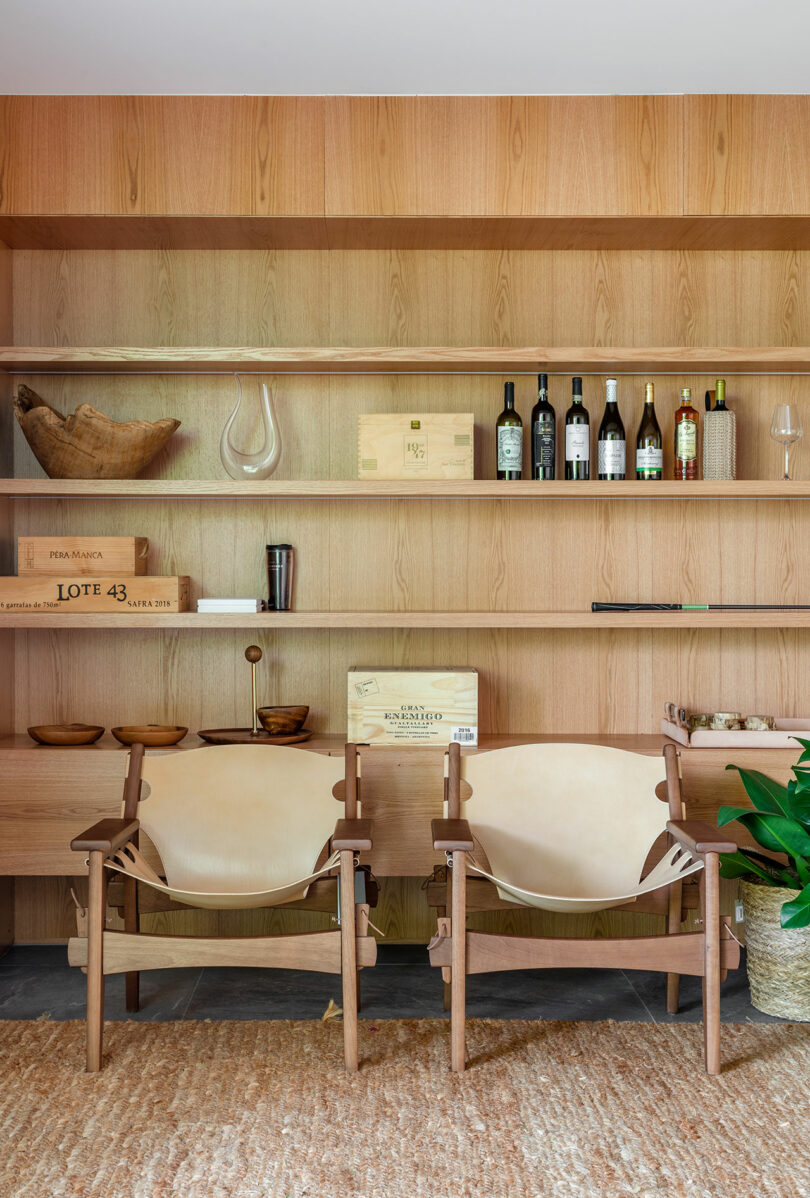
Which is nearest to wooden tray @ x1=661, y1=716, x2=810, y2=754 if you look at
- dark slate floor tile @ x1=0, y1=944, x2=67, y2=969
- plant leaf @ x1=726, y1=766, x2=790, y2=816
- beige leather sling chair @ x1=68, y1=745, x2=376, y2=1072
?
plant leaf @ x1=726, y1=766, x2=790, y2=816

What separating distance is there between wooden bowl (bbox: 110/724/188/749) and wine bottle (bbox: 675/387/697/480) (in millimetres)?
1862

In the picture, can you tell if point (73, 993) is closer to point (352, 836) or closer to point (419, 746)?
point (352, 836)

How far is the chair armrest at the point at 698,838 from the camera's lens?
Result: 2.41 meters

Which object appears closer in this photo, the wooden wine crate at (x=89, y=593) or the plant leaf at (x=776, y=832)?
the plant leaf at (x=776, y=832)

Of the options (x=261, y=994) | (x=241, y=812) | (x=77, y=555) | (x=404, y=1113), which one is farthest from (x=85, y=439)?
(x=404, y=1113)

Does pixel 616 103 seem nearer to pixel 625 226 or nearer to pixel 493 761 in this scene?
pixel 625 226

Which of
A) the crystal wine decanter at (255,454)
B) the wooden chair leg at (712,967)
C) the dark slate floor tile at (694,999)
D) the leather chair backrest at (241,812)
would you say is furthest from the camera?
the crystal wine decanter at (255,454)

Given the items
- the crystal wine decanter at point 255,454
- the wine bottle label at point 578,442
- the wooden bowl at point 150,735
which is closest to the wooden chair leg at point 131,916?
the wooden bowl at point 150,735

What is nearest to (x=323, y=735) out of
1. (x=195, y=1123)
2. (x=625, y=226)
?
(x=195, y=1123)

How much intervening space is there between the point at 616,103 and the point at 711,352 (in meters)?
0.82

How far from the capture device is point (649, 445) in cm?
319

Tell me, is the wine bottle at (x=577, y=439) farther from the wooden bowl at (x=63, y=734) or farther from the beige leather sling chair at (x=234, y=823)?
the wooden bowl at (x=63, y=734)

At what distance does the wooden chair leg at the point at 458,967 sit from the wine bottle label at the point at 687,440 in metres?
1.58

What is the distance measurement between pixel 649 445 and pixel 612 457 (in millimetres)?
150
